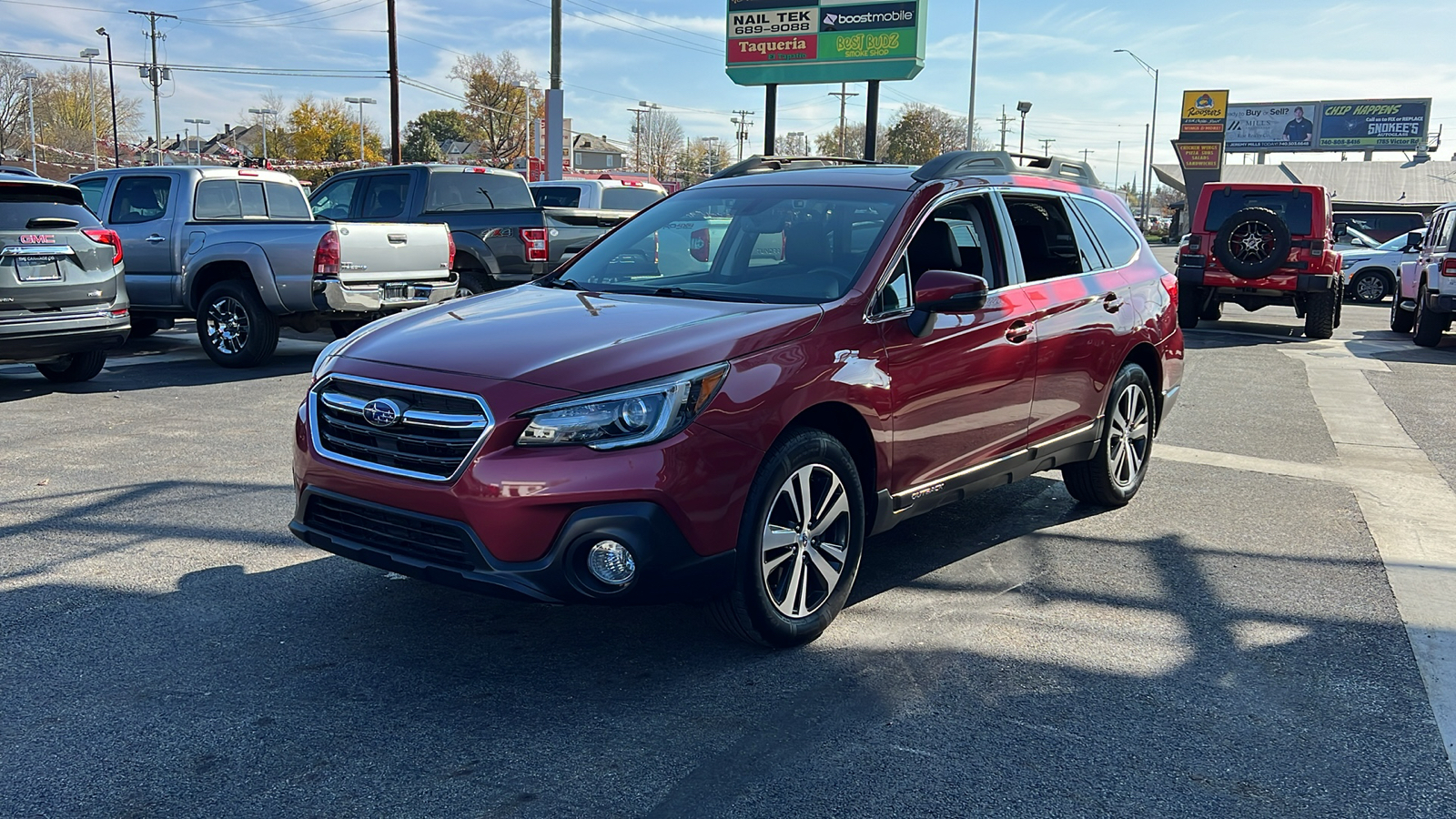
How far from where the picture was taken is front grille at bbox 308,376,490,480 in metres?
3.69

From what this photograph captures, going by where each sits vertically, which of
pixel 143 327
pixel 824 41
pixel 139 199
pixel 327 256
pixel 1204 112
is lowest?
pixel 143 327

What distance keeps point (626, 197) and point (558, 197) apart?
110cm

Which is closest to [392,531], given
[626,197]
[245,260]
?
[245,260]

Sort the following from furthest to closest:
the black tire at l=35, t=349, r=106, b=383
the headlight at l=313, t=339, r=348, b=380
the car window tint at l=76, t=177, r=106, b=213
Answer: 1. the car window tint at l=76, t=177, r=106, b=213
2. the black tire at l=35, t=349, r=106, b=383
3. the headlight at l=313, t=339, r=348, b=380

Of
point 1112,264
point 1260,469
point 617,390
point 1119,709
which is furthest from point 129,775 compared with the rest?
point 1260,469

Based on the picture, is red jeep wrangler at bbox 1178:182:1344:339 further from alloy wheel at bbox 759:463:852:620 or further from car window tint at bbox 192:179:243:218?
alloy wheel at bbox 759:463:852:620

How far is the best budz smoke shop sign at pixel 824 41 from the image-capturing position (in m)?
28.5

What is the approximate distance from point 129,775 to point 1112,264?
5.11 meters

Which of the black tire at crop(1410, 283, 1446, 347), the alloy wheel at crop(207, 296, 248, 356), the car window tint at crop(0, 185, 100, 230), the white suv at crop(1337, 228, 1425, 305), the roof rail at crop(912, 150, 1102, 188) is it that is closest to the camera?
the roof rail at crop(912, 150, 1102, 188)

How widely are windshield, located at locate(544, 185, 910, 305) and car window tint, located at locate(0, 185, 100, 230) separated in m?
6.11

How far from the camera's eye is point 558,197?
18031 mm

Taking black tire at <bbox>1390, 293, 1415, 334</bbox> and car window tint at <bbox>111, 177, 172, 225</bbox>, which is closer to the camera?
car window tint at <bbox>111, 177, 172, 225</bbox>

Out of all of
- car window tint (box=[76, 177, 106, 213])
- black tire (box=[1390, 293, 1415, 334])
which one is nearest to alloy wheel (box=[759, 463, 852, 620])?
car window tint (box=[76, 177, 106, 213])

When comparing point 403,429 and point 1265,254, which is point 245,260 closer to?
point 403,429
